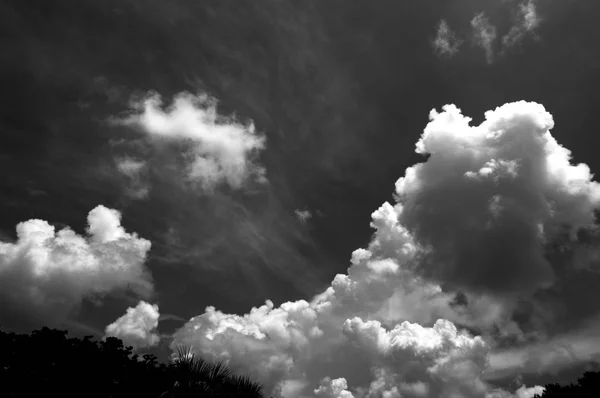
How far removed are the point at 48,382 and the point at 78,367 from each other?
1336mm

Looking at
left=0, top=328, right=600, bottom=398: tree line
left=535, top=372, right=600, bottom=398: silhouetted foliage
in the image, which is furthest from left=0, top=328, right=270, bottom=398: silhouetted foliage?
left=535, top=372, right=600, bottom=398: silhouetted foliage

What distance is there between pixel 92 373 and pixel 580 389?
95.9 feet

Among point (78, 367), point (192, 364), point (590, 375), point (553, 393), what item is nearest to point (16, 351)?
point (78, 367)

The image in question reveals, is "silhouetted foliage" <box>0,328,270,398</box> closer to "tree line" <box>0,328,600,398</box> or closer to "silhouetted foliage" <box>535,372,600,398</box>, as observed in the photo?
"tree line" <box>0,328,600,398</box>

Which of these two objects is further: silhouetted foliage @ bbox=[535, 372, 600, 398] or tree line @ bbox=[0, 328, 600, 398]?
silhouetted foliage @ bbox=[535, 372, 600, 398]

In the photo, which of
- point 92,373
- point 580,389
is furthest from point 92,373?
point 580,389

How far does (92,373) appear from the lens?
62.2 feet

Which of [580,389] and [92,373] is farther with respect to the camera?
[580,389]

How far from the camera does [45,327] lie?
20.1m

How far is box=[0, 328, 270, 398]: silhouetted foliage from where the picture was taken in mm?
16031

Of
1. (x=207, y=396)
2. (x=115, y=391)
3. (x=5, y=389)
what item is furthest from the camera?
(x=115, y=391)

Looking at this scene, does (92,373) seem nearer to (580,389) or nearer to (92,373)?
(92,373)

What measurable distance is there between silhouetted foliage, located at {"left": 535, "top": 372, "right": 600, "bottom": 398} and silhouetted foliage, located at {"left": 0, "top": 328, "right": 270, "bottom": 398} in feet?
67.7

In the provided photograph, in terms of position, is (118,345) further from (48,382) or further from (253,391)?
(253,391)
